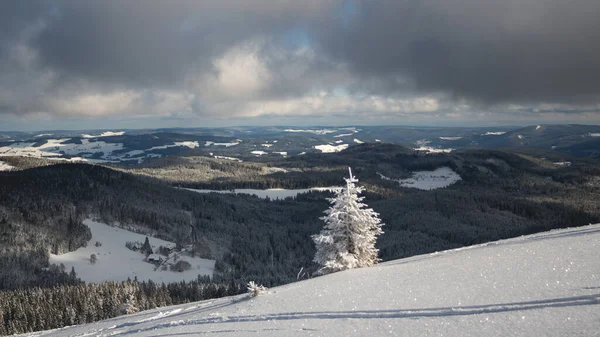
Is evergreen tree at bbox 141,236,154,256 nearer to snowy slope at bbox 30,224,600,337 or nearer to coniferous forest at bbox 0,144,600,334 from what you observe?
coniferous forest at bbox 0,144,600,334

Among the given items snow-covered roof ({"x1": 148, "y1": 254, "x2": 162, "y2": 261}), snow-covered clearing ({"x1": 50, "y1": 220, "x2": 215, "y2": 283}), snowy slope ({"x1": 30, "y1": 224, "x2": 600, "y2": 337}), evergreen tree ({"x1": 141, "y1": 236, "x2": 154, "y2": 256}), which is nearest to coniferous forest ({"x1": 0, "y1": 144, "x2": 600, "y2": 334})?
snow-covered clearing ({"x1": 50, "y1": 220, "x2": 215, "y2": 283})

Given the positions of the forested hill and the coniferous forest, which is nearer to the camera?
the coniferous forest

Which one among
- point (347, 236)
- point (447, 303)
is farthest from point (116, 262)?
point (447, 303)

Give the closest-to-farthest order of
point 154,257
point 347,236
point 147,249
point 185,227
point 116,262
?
point 347,236 → point 116,262 → point 154,257 → point 147,249 → point 185,227

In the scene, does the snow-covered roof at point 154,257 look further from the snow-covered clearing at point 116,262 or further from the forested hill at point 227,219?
the forested hill at point 227,219

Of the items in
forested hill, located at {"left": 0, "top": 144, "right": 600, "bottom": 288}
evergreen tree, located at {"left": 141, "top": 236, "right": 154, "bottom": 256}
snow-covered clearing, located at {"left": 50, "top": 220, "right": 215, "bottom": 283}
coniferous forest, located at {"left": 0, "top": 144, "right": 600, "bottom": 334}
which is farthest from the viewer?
evergreen tree, located at {"left": 141, "top": 236, "right": 154, "bottom": 256}

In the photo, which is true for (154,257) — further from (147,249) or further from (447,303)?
(447,303)

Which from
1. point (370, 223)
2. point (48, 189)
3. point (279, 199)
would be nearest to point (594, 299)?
point (370, 223)
